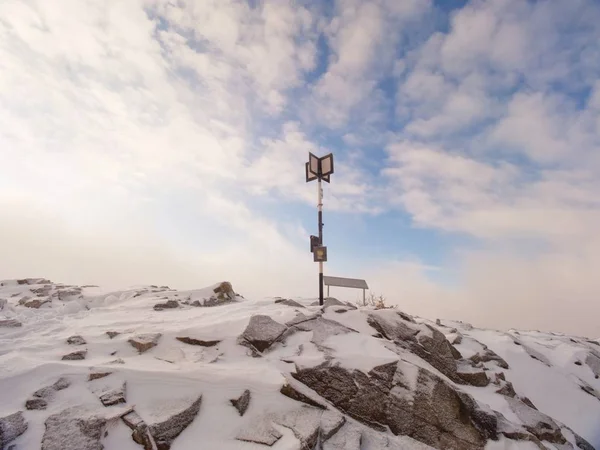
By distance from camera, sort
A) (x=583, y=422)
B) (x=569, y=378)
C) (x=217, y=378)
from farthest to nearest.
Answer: (x=569, y=378)
(x=583, y=422)
(x=217, y=378)

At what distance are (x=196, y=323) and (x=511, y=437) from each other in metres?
6.08

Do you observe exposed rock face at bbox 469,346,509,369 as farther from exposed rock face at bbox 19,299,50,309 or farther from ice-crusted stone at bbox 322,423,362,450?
exposed rock face at bbox 19,299,50,309

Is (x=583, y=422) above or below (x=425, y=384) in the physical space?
below

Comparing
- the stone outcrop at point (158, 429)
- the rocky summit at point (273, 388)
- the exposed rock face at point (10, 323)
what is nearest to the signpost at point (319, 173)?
the rocky summit at point (273, 388)

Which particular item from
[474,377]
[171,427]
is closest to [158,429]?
[171,427]

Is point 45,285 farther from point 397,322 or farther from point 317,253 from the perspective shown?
point 397,322

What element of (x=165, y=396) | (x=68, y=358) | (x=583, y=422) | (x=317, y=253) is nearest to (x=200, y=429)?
(x=165, y=396)

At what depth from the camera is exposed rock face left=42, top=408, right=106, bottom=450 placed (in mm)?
3654

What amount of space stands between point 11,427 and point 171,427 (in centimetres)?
175

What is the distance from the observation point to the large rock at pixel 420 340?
22.2 ft

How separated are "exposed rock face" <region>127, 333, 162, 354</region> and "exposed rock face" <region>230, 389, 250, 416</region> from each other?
91.3 inches

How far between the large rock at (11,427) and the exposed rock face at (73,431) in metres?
0.26

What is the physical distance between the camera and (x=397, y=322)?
295 inches

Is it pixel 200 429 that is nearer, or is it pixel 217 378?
pixel 200 429
